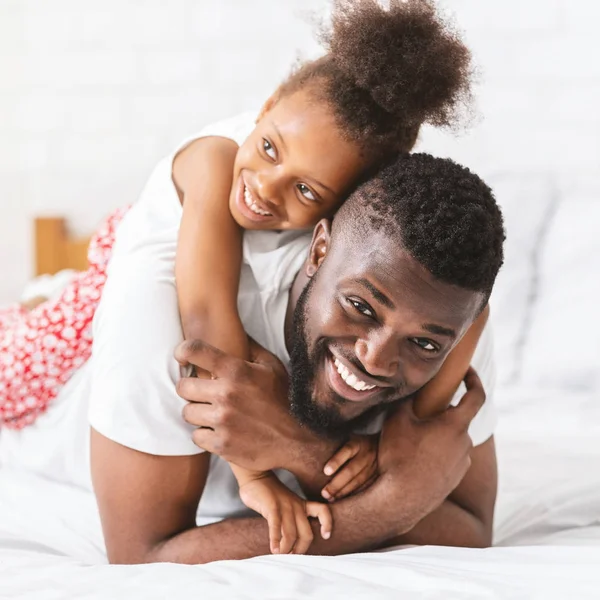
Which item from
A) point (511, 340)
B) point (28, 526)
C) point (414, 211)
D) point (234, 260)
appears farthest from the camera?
point (511, 340)

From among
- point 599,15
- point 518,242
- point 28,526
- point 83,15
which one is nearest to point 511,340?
point 518,242

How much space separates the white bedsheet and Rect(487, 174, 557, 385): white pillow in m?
0.44

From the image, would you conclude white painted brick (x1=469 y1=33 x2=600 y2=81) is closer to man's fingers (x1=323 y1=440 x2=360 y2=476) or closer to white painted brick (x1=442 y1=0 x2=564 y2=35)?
white painted brick (x1=442 y1=0 x2=564 y2=35)

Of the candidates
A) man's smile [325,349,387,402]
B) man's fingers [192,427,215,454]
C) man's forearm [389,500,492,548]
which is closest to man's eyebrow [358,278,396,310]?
man's smile [325,349,387,402]

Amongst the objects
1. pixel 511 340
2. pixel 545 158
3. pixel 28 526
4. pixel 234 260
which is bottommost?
pixel 28 526

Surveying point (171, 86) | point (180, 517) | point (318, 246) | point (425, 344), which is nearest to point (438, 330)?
point (425, 344)

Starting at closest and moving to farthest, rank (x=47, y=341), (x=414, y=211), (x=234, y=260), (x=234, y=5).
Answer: (x=414, y=211)
(x=234, y=260)
(x=47, y=341)
(x=234, y=5)

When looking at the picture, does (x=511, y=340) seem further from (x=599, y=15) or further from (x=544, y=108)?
(x=599, y=15)

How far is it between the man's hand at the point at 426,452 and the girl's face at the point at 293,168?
357 mm

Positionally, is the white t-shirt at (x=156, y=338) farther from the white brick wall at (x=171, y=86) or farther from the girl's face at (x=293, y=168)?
the white brick wall at (x=171, y=86)

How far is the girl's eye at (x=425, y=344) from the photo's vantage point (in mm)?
1230

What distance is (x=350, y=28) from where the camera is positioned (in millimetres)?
1277

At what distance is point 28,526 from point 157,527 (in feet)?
1.16

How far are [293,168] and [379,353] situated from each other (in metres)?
0.32
